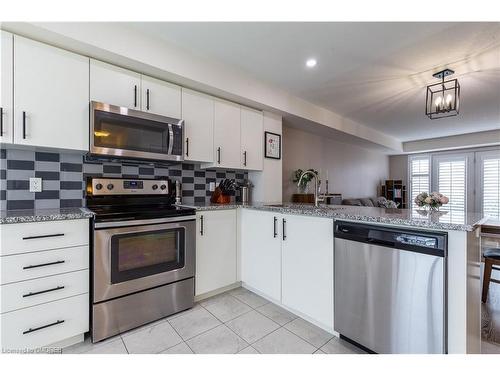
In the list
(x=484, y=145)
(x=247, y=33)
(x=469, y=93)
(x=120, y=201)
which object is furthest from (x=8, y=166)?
(x=484, y=145)

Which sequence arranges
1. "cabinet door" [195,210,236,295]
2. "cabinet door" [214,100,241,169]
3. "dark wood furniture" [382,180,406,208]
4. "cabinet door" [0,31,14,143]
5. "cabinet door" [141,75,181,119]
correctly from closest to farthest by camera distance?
"cabinet door" [0,31,14,143] < "cabinet door" [141,75,181,119] < "cabinet door" [195,210,236,295] < "cabinet door" [214,100,241,169] < "dark wood furniture" [382,180,406,208]

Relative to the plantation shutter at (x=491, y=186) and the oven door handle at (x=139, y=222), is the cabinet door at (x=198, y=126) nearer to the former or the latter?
the oven door handle at (x=139, y=222)

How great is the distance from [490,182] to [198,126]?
269 inches

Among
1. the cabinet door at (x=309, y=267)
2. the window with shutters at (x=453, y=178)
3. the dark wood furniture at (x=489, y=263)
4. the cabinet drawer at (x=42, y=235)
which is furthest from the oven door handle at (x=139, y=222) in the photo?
the window with shutters at (x=453, y=178)

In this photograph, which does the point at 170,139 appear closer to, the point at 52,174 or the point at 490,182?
the point at 52,174

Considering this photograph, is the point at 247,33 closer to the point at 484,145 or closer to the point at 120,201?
the point at 120,201

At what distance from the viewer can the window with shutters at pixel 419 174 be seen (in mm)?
6562

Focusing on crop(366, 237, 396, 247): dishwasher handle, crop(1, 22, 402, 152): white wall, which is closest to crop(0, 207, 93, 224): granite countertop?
crop(1, 22, 402, 152): white wall

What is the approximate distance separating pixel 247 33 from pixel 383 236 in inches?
72.0

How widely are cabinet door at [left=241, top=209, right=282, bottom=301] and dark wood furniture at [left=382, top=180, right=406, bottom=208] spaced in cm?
590

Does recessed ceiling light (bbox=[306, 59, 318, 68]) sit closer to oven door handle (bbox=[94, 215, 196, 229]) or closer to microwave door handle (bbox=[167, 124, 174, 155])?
microwave door handle (bbox=[167, 124, 174, 155])

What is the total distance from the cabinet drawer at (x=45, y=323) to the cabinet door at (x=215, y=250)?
0.91 meters

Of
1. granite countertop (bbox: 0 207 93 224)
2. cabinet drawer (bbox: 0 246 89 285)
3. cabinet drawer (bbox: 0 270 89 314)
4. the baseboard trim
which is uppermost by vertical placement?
granite countertop (bbox: 0 207 93 224)

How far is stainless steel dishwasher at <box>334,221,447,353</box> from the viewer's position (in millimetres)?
1241
